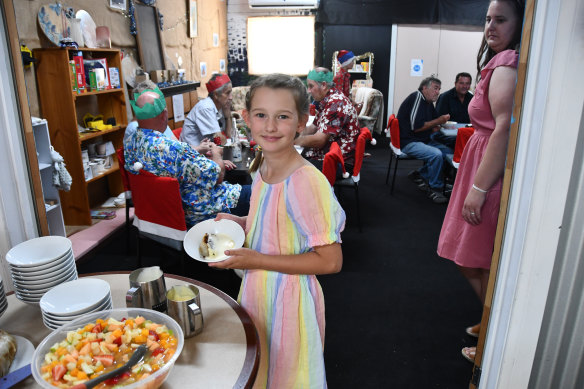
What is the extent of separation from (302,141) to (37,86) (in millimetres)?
2201

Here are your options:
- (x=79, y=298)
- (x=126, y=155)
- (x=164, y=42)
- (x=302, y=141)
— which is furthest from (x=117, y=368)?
(x=164, y=42)

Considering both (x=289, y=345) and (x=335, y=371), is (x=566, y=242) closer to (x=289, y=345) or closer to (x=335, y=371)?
(x=289, y=345)

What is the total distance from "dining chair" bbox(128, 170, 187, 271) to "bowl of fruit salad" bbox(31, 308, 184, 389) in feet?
4.69

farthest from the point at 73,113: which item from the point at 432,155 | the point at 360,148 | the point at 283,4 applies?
the point at 283,4

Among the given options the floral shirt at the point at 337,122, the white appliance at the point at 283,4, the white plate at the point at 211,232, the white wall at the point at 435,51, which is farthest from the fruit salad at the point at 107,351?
the white wall at the point at 435,51

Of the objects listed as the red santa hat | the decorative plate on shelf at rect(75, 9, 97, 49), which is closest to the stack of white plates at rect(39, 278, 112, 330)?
the red santa hat

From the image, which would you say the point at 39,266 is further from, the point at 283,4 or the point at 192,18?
the point at 283,4

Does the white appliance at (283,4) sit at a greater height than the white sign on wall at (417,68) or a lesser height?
greater

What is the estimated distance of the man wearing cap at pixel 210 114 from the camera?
3.88m

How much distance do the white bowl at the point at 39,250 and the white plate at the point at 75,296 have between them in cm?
14

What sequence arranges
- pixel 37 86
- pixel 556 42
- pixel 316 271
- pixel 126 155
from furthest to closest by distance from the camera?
pixel 37 86 < pixel 126 155 < pixel 316 271 < pixel 556 42

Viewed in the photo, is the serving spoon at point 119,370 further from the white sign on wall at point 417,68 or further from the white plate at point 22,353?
the white sign on wall at point 417,68

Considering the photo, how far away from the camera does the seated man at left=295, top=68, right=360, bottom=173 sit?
3535mm

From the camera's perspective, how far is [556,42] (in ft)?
3.15
